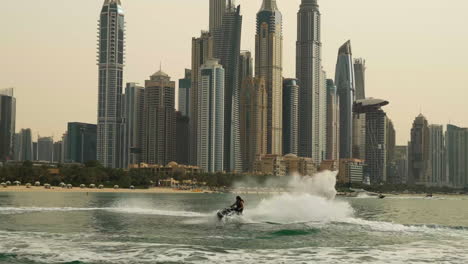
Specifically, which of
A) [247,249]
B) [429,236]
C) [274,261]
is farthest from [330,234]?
[274,261]

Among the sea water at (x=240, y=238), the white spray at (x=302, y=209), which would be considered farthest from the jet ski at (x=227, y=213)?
the white spray at (x=302, y=209)

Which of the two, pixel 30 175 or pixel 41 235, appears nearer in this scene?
pixel 41 235

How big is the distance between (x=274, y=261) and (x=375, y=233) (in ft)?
56.5

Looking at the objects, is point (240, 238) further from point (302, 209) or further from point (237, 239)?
point (302, 209)

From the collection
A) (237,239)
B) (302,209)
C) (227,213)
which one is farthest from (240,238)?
(302,209)

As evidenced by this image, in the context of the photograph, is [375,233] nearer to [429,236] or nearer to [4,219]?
[429,236]

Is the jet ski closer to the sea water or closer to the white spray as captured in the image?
the sea water

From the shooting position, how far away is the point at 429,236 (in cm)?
4556

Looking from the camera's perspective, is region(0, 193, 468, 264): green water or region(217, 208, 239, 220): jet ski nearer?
region(0, 193, 468, 264): green water

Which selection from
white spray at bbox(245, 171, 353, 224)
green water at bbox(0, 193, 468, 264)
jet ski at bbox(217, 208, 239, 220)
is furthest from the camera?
white spray at bbox(245, 171, 353, 224)

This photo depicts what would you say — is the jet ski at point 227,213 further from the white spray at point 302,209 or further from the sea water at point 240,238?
the white spray at point 302,209

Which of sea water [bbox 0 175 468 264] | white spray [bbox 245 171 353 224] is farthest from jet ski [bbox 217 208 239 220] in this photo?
white spray [bbox 245 171 353 224]

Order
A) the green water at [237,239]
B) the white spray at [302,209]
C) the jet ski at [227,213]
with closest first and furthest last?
1. the green water at [237,239]
2. the jet ski at [227,213]
3. the white spray at [302,209]

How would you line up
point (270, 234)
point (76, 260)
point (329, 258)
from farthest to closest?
point (270, 234) → point (329, 258) → point (76, 260)
